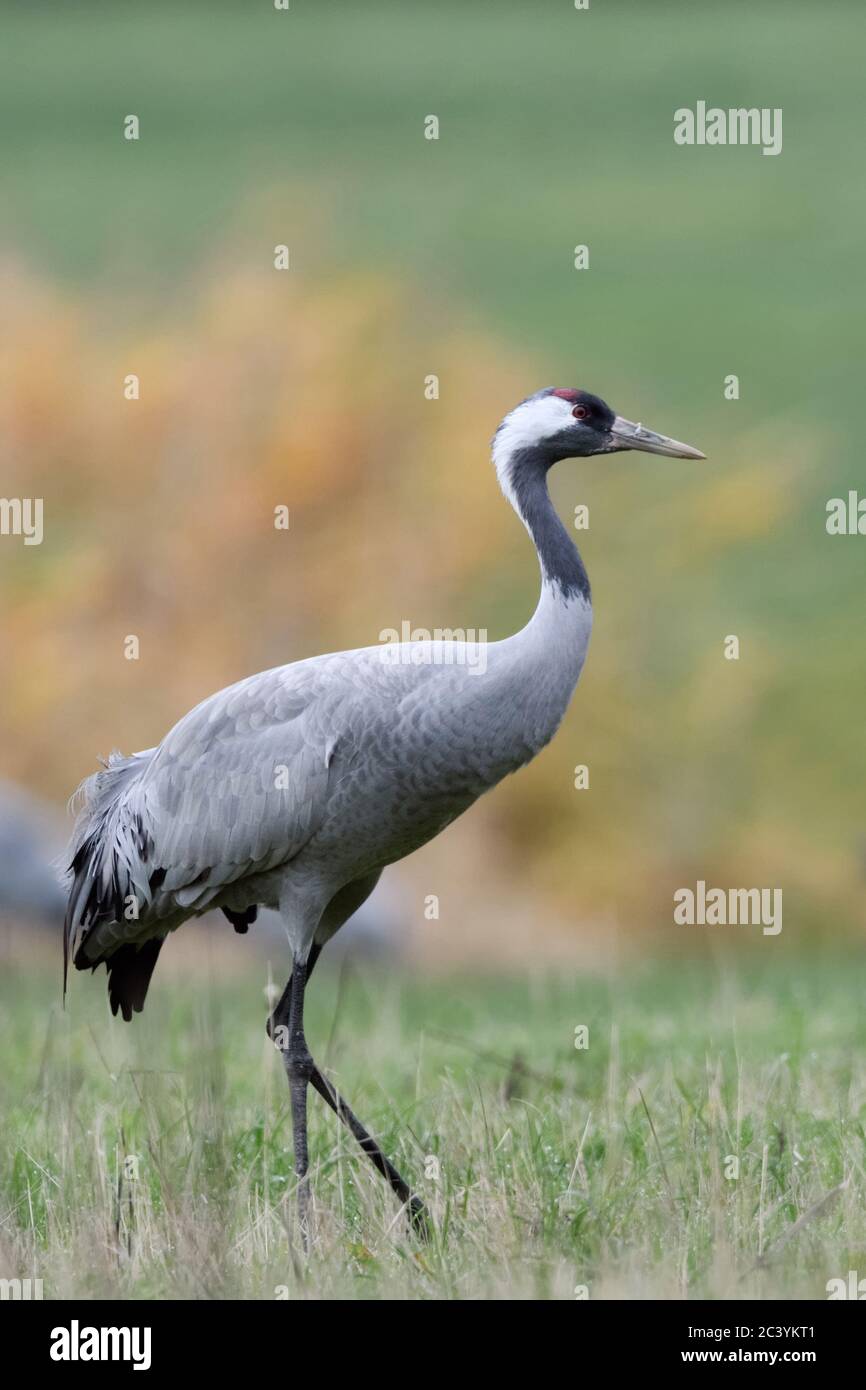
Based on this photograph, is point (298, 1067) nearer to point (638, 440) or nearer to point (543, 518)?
point (543, 518)

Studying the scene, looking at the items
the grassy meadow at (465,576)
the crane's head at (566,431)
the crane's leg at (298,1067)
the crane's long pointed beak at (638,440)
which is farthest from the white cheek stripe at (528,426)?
the grassy meadow at (465,576)

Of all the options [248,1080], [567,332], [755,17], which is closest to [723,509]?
[567,332]

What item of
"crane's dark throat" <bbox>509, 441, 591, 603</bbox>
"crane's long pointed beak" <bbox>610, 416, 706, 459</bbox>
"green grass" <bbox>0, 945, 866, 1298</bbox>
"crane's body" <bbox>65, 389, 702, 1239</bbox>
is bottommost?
"green grass" <bbox>0, 945, 866, 1298</bbox>

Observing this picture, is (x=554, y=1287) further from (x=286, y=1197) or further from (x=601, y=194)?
(x=601, y=194)

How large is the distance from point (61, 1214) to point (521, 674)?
5.05ft

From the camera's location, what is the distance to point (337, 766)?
452 centimetres

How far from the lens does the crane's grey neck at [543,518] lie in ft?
14.7

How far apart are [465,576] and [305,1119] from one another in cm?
1221

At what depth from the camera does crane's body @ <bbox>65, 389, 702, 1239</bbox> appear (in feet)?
14.5

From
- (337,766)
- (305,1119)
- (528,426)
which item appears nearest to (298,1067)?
(305,1119)

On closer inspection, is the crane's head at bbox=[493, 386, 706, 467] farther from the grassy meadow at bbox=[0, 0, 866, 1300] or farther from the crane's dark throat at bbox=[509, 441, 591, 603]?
the grassy meadow at bbox=[0, 0, 866, 1300]

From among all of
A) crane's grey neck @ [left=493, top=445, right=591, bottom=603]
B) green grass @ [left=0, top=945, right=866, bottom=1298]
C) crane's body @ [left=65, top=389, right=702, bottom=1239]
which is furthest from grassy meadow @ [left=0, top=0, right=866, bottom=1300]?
crane's grey neck @ [left=493, top=445, right=591, bottom=603]

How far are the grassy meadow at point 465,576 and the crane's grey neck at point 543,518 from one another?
1.16 meters

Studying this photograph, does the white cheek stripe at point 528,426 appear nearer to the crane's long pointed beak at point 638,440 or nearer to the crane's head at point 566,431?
the crane's head at point 566,431
